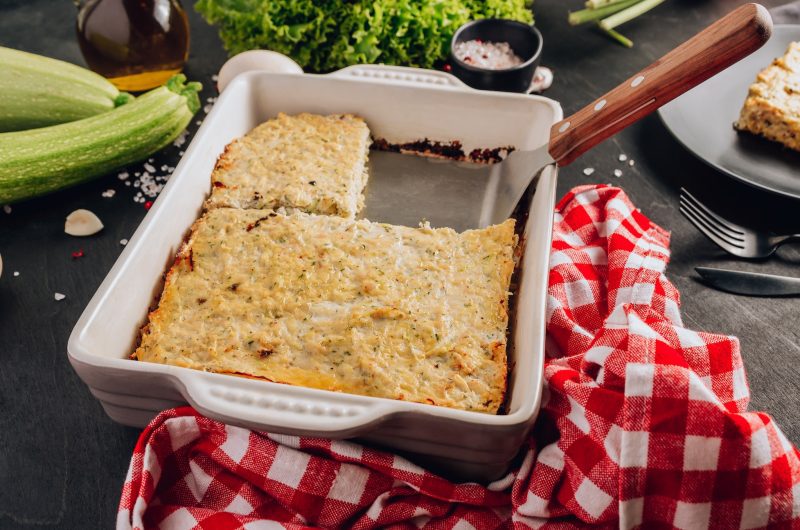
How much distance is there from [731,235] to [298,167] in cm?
144

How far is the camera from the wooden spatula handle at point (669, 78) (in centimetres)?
183

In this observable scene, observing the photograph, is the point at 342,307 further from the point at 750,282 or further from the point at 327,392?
the point at 750,282

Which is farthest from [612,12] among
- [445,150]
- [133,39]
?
[133,39]

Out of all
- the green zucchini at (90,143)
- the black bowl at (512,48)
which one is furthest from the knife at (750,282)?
the green zucchini at (90,143)

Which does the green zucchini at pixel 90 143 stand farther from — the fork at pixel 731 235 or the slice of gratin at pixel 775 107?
the slice of gratin at pixel 775 107

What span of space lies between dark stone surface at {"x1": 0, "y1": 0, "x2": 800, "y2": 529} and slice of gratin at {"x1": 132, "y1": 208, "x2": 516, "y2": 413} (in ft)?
1.13

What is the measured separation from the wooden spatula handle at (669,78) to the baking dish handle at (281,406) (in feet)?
3.58

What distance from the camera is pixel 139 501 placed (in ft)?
5.19

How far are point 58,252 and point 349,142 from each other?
41.3 inches

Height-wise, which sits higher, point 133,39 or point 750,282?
point 133,39

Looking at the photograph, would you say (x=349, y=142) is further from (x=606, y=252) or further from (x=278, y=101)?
(x=606, y=252)

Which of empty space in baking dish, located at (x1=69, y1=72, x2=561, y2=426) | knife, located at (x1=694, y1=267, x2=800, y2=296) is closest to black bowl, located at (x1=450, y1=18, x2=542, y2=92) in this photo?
empty space in baking dish, located at (x1=69, y1=72, x2=561, y2=426)

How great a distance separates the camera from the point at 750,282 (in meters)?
2.23

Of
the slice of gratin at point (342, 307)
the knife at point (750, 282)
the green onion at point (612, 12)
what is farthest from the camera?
the green onion at point (612, 12)
